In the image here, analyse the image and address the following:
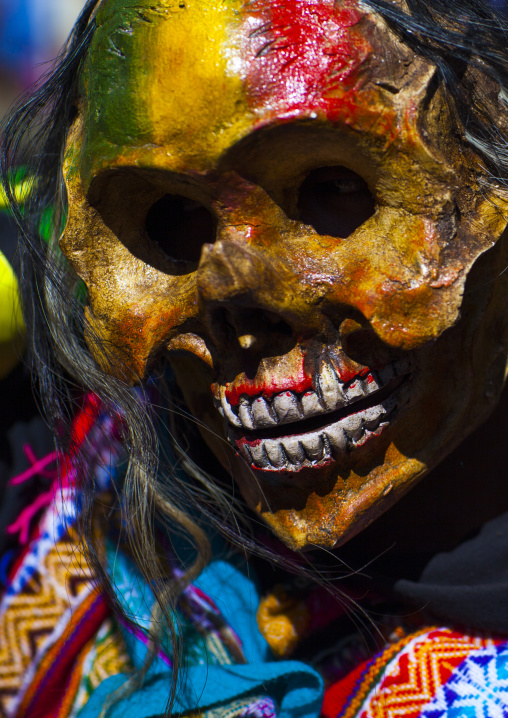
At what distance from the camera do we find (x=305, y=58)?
65cm

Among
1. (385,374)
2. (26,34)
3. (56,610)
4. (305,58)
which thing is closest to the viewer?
(305,58)

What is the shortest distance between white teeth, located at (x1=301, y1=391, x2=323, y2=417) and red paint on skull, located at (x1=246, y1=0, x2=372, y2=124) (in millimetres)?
307

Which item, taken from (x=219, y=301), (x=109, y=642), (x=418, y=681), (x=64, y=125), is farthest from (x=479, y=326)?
(x=109, y=642)

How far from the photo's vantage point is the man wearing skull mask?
669 millimetres

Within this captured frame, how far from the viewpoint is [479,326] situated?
817mm

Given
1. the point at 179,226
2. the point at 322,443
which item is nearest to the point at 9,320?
the point at 179,226

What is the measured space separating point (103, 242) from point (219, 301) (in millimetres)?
227

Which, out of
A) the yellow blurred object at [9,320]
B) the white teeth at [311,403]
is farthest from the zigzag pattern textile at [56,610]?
the white teeth at [311,403]

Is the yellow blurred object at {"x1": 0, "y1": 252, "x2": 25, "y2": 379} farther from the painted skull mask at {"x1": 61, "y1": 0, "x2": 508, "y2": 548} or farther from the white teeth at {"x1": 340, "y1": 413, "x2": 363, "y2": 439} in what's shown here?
the white teeth at {"x1": 340, "y1": 413, "x2": 363, "y2": 439}

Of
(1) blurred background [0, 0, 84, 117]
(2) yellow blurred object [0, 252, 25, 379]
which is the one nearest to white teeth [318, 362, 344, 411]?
(2) yellow blurred object [0, 252, 25, 379]

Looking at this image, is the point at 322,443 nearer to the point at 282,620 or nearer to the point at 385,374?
the point at 385,374

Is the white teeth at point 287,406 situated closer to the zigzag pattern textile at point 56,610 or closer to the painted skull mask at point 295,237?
the painted skull mask at point 295,237

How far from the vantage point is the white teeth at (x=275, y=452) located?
774 millimetres

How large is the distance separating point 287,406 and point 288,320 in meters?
0.10
